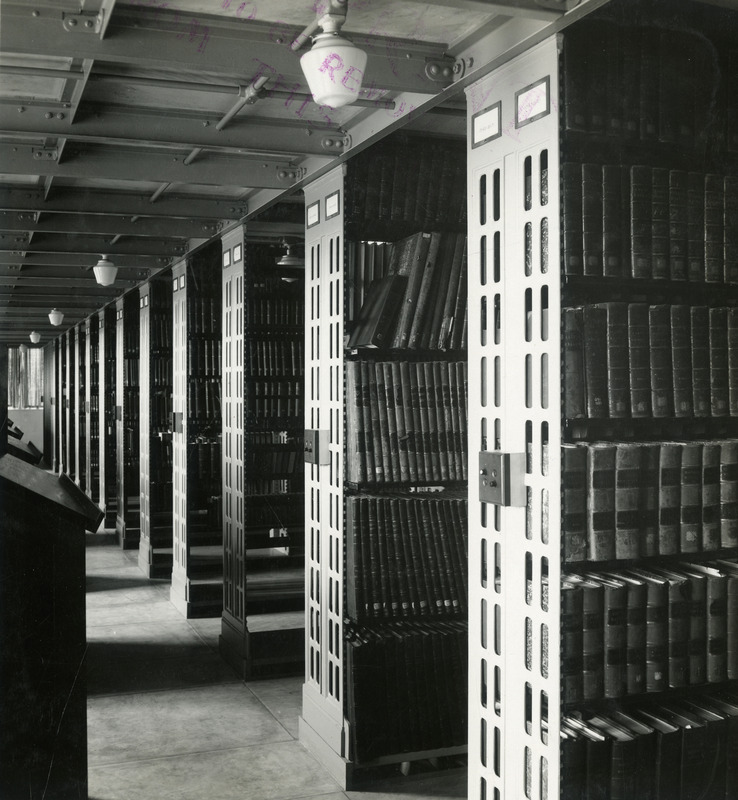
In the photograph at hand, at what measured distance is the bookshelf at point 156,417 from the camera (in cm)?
770

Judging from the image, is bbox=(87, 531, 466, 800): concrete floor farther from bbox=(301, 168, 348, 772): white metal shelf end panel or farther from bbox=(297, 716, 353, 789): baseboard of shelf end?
bbox=(301, 168, 348, 772): white metal shelf end panel

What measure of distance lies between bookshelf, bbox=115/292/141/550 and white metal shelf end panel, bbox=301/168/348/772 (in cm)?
542

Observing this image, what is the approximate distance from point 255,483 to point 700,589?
3.87 meters

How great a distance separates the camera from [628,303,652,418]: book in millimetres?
2574

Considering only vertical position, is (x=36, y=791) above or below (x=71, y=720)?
below

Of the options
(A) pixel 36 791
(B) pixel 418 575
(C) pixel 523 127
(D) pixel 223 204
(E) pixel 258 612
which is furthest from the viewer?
(E) pixel 258 612

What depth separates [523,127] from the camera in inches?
101

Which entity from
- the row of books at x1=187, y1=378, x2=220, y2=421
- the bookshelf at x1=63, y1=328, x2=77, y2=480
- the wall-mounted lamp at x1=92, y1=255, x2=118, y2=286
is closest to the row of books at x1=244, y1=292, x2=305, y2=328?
the row of books at x1=187, y1=378, x2=220, y2=421

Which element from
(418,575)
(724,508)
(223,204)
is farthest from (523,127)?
(223,204)

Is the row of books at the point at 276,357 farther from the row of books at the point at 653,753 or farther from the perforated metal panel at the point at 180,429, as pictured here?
the row of books at the point at 653,753

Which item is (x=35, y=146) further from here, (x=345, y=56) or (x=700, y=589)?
(x=700, y=589)

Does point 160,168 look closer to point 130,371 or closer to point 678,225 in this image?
point 678,225

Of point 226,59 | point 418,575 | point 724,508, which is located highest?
point 226,59

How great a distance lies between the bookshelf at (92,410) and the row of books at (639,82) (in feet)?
33.2
